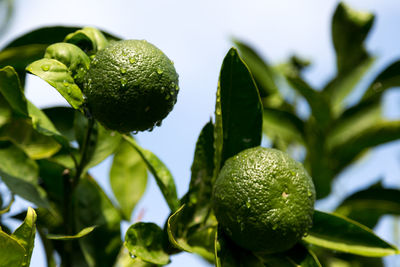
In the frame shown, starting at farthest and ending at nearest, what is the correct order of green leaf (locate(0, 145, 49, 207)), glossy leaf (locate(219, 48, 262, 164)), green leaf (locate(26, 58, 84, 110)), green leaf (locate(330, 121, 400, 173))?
green leaf (locate(330, 121, 400, 173)) < green leaf (locate(0, 145, 49, 207)) < glossy leaf (locate(219, 48, 262, 164)) < green leaf (locate(26, 58, 84, 110))

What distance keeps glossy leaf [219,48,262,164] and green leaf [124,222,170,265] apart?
0.24 meters

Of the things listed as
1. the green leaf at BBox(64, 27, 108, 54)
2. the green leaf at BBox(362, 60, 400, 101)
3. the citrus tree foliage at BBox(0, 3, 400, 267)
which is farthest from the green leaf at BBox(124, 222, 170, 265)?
the green leaf at BBox(362, 60, 400, 101)

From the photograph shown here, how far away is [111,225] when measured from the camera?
1.46m

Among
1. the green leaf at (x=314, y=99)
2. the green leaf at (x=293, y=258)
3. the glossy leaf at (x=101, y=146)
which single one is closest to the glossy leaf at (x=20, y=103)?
the glossy leaf at (x=101, y=146)

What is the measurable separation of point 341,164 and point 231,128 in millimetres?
1122

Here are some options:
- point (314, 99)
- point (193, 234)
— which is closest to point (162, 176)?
point (193, 234)

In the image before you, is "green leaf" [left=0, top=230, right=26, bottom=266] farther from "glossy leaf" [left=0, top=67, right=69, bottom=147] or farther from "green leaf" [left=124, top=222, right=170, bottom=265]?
"glossy leaf" [left=0, top=67, right=69, bottom=147]

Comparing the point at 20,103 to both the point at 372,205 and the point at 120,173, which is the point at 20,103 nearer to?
the point at 120,173

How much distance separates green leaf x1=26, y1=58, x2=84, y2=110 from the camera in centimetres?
104

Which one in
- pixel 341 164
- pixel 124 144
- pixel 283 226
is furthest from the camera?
pixel 341 164

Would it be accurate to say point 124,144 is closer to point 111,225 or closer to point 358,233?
point 111,225

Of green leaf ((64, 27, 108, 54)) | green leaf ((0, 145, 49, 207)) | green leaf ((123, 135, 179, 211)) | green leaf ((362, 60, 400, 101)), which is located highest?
green leaf ((64, 27, 108, 54))

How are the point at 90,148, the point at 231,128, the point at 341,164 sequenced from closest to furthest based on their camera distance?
the point at 231,128, the point at 90,148, the point at 341,164

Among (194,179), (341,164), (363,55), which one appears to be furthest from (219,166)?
(363,55)
